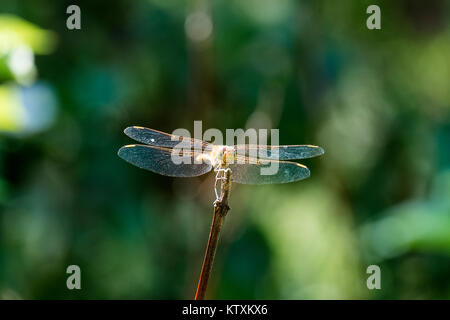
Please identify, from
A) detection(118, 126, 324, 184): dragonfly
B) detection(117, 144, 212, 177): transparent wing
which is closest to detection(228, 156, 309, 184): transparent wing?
detection(118, 126, 324, 184): dragonfly

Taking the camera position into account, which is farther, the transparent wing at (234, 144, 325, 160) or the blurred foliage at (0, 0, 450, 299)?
the blurred foliage at (0, 0, 450, 299)

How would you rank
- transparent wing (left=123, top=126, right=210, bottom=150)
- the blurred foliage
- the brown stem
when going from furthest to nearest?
the blurred foliage → transparent wing (left=123, top=126, right=210, bottom=150) → the brown stem

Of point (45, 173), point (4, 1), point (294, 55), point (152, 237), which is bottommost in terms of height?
point (152, 237)

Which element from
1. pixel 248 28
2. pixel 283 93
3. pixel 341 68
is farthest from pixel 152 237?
pixel 341 68

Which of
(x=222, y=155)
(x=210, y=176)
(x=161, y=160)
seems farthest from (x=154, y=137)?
(x=210, y=176)

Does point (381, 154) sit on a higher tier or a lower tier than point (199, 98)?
lower

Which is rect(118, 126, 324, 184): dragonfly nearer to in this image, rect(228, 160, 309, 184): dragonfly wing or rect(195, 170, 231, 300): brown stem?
rect(228, 160, 309, 184): dragonfly wing

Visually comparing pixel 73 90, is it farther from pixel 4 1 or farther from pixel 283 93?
pixel 283 93
